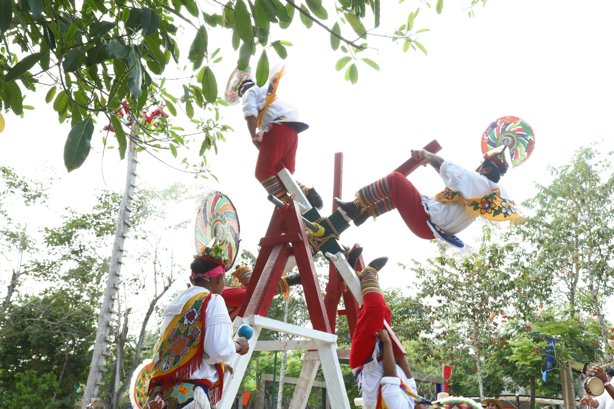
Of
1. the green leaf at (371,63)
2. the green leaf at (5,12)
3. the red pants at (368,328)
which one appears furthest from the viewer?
the red pants at (368,328)

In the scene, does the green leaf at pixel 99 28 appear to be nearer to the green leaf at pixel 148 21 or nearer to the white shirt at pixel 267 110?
the green leaf at pixel 148 21

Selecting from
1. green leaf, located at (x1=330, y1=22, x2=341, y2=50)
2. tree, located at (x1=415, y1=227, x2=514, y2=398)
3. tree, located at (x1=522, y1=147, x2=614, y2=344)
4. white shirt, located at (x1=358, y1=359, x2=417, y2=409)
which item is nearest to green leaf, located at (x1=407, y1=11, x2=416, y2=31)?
green leaf, located at (x1=330, y1=22, x2=341, y2=50)

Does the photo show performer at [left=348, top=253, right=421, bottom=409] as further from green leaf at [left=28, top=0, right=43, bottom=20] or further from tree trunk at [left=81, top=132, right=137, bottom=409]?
tree trunk at [left=81, top=132, right=137, bottom=409]

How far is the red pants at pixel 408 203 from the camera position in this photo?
3.66 meters

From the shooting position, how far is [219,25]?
2199 mm

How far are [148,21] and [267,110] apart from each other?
2351mm

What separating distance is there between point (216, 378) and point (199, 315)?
355mm

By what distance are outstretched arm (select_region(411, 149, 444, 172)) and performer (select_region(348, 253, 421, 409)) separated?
36.3 inches

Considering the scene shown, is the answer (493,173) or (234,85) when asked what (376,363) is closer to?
(493,173)

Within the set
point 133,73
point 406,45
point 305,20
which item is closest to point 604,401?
point 406,45

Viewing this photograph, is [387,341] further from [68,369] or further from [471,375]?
[68,369]

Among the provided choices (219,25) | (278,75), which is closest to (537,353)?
(278,75)

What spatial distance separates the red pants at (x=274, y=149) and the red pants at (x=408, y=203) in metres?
0.87

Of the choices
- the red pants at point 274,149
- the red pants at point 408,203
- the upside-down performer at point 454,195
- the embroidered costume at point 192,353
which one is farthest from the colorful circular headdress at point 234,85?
the embroidered costume at point 192,353
